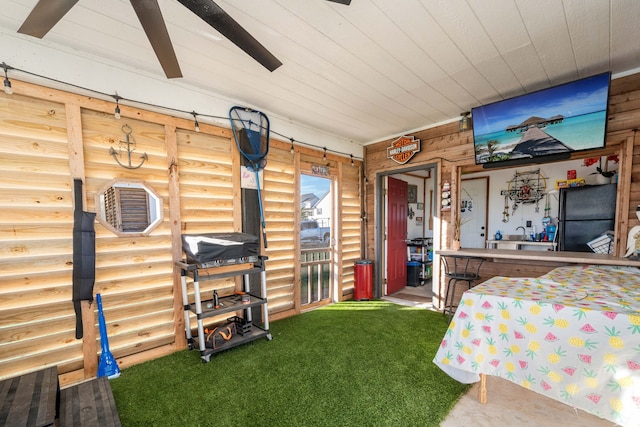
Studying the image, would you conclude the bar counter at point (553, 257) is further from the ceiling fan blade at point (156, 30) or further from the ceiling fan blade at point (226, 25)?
the ceiling fan blade at point (156, 30)

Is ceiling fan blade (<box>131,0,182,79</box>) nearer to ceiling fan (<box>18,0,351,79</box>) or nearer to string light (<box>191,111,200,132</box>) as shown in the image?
ceiling fan (<box>18,0,351,79</box>)

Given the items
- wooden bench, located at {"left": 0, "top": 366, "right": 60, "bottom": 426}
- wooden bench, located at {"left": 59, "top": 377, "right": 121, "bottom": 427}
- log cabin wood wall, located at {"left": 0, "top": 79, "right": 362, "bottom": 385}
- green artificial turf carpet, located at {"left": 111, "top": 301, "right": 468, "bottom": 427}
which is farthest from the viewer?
log cabin wood wall, located at {"left": 0, "top": 79, "right": 362, "bottom": 385}

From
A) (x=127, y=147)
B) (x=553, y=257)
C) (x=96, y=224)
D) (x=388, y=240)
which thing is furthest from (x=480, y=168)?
(x=96, y=224)

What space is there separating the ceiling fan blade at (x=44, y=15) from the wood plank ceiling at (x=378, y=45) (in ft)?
1.33

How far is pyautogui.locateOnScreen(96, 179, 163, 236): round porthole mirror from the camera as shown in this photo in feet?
7.70

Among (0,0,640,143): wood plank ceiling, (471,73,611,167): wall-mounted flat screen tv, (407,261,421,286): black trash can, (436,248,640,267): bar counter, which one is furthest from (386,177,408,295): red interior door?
(0,0,640,143): wood plank ceiling

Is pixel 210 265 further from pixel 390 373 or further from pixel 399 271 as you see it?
pixel 399 271

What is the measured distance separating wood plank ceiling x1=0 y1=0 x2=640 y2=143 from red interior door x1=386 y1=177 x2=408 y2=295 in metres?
2.03

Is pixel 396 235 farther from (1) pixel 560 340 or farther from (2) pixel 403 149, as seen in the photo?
(1) pixel 560 340

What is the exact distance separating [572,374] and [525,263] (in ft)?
6.95

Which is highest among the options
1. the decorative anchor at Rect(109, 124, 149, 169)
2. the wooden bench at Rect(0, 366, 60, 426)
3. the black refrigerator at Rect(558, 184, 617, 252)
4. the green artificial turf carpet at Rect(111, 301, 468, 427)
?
the decorative anchor at Rect(109, 124, 149, 169)

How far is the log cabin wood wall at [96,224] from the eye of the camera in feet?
6.57

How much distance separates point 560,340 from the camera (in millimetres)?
1435

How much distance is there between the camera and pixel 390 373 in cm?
227
